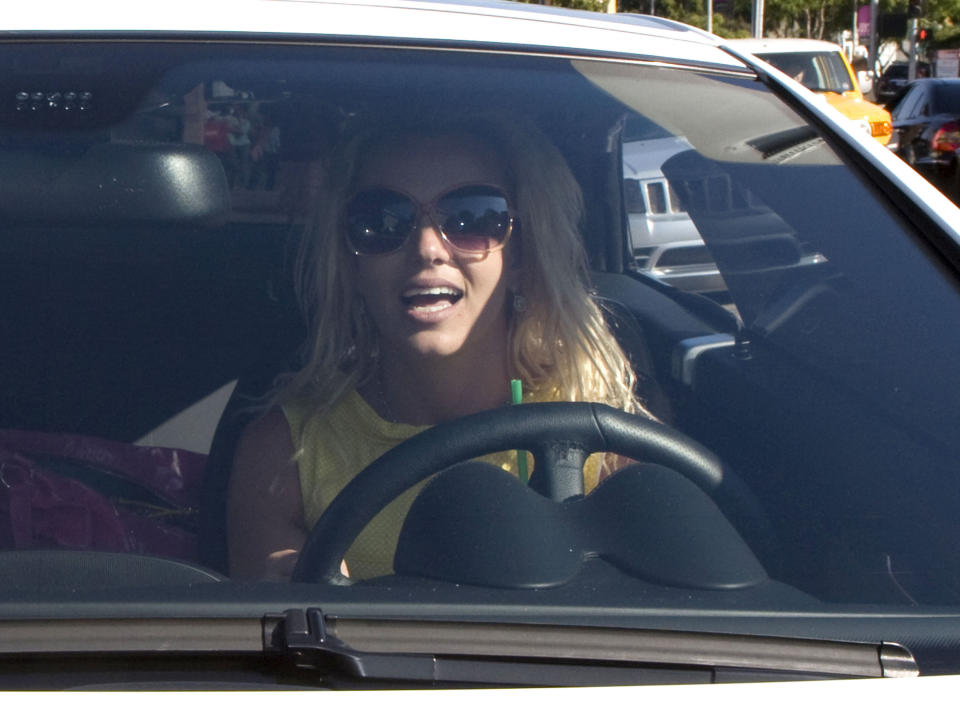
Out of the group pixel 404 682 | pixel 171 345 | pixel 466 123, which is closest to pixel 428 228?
pixel 466 123

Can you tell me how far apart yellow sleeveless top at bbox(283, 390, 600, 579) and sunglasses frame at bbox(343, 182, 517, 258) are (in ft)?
0.67

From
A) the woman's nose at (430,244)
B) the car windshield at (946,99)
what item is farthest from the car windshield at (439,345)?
the car windshield at (946,99)

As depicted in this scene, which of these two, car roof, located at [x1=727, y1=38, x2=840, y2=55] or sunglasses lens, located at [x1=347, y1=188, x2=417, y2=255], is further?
car roof, located at [x1=727, y1=38, x2=840, y2=55]

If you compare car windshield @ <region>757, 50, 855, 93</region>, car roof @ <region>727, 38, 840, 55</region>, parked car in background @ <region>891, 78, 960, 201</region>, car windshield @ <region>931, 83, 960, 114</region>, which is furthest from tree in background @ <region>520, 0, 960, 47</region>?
car roof @ <region>727, 38, 840, 55</region>

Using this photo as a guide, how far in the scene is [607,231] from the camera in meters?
1.93

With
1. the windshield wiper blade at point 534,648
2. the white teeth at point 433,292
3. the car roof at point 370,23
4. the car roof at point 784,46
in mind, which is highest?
the car roof at point 784,46

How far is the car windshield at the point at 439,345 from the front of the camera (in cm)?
140

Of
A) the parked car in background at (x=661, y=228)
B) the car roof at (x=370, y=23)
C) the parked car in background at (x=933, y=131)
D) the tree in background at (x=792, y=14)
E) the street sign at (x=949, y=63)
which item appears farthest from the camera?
the tree in background at (x=792, y=14)

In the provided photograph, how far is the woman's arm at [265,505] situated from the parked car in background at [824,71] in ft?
42.4

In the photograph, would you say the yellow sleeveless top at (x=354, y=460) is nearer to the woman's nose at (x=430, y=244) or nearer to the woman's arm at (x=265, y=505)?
the woman's arm at (x=265, y=505)

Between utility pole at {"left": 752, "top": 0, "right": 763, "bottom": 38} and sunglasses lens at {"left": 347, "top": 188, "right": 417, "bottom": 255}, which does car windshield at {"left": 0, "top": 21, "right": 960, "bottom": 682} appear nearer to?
sunglasses lens at {"left": 347, "top": 188, "right": 417, "bottom": 255}

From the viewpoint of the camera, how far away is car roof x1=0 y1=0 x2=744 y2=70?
1.60 m

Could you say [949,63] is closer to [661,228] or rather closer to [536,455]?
[661,228]

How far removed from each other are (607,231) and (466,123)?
353mm
